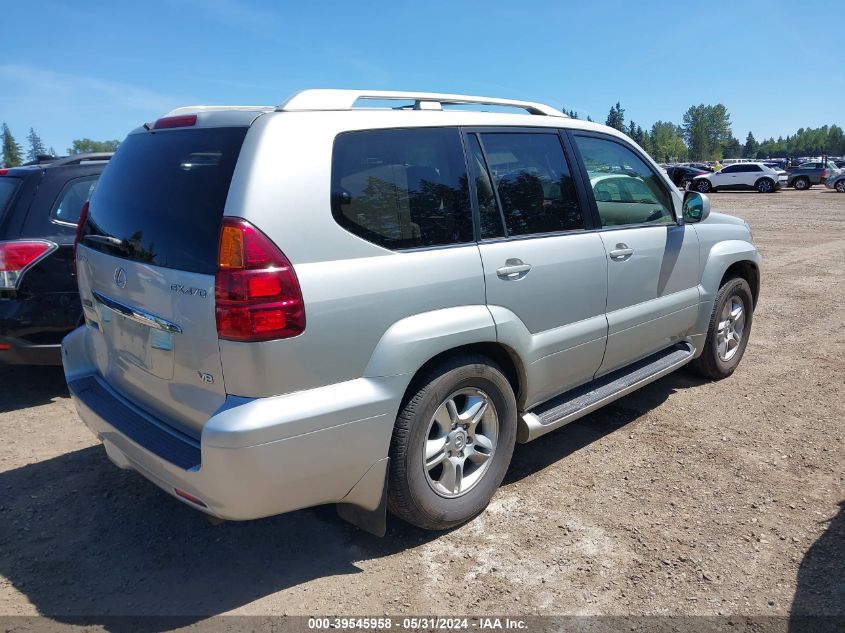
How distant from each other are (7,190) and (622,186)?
441 centimetres

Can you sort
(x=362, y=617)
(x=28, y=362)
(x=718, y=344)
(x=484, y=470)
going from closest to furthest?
(x=362, y=617)
(x=484, y=470)
(x=28, y=362)
(x=718, y=344)

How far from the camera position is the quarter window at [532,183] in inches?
131

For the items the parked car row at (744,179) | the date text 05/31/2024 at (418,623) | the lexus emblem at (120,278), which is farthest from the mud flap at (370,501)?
the parked car row at (744,179)

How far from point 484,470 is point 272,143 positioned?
186cm

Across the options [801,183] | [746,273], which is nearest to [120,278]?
[746,273]

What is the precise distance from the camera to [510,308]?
318 centimetres

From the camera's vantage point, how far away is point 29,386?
532 cm

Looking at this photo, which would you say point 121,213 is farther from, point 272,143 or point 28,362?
point 28,362

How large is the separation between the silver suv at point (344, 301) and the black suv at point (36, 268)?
1328 millimetres

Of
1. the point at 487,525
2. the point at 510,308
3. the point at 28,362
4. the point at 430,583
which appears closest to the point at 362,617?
the point at 430,583

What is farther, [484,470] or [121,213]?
[484,470]

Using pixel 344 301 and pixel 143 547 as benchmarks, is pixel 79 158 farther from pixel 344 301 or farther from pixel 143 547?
pixel 344 301

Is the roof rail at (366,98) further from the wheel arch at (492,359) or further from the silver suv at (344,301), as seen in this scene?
the wheel arch at (492,359)

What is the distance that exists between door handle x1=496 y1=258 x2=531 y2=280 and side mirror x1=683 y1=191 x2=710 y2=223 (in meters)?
1.88
